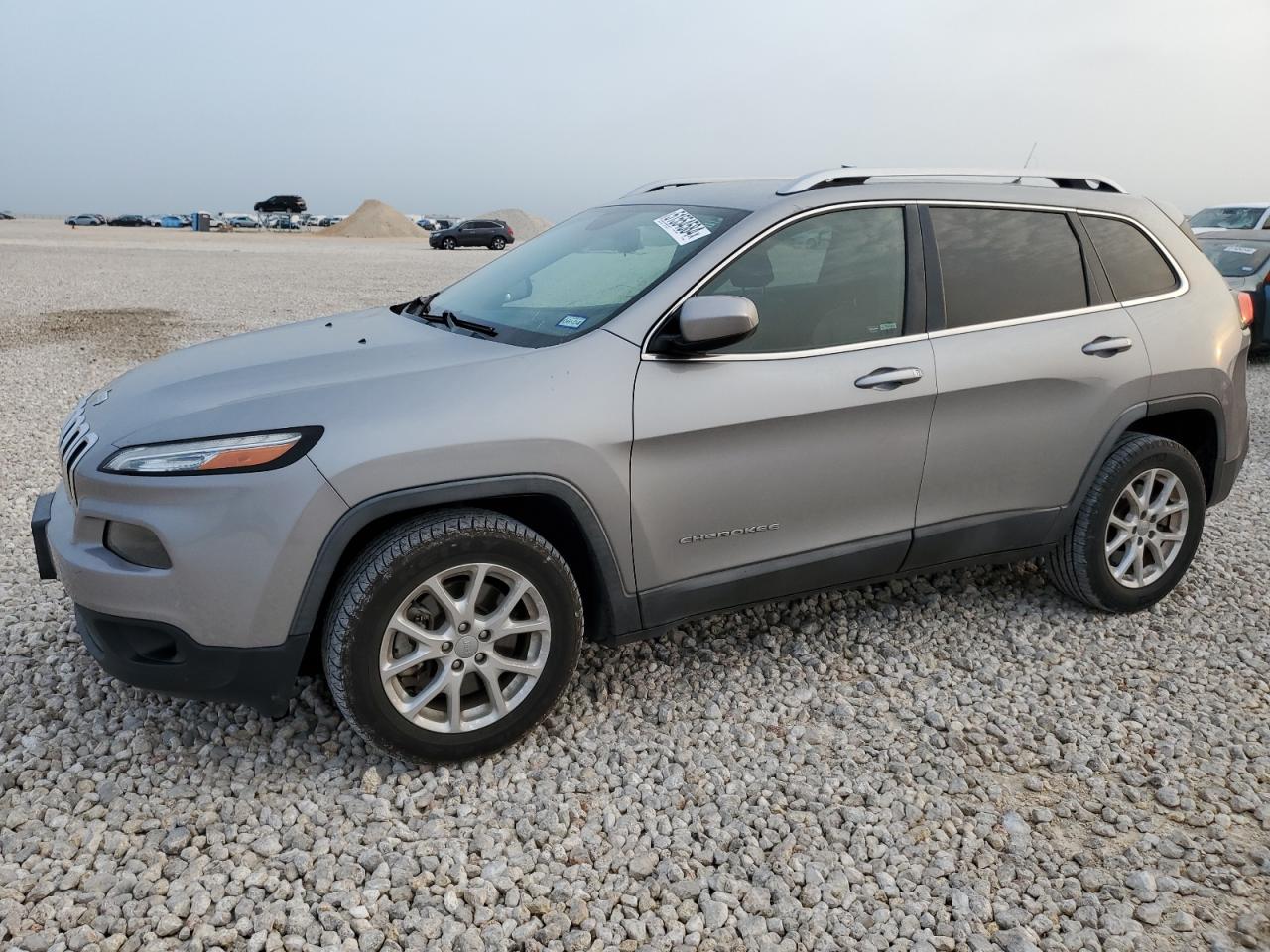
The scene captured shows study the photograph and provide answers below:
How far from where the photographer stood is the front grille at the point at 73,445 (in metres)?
3.01

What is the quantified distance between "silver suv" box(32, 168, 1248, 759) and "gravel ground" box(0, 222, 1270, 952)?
1.08 feet

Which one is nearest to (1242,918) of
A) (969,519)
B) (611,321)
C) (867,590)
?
(969,519)

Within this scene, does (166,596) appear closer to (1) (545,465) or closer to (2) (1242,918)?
(1) (545,465)

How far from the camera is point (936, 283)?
368 centimetres

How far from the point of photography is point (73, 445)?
10.3 feet

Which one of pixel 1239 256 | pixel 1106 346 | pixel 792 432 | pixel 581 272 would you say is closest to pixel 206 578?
pixel 581 272

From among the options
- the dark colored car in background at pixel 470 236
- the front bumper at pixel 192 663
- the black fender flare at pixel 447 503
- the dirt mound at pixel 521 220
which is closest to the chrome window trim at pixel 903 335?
the black fender flare at pixel 447 503

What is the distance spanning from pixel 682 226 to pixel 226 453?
1796mm

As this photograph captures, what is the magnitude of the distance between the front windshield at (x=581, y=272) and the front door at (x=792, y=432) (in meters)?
0.25

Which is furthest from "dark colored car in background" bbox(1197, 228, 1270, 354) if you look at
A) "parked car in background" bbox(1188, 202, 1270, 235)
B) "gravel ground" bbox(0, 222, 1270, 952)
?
"gravel ground" bbox(0, 222, 1270, 952)

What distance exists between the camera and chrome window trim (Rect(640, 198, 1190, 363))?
3.21 meters

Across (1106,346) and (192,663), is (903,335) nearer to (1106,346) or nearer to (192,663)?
(1106,346)

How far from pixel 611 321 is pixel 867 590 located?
6.66 feet

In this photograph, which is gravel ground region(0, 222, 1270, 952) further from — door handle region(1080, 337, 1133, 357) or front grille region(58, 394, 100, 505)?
door handle region(1080, 337, 1133, 357)
